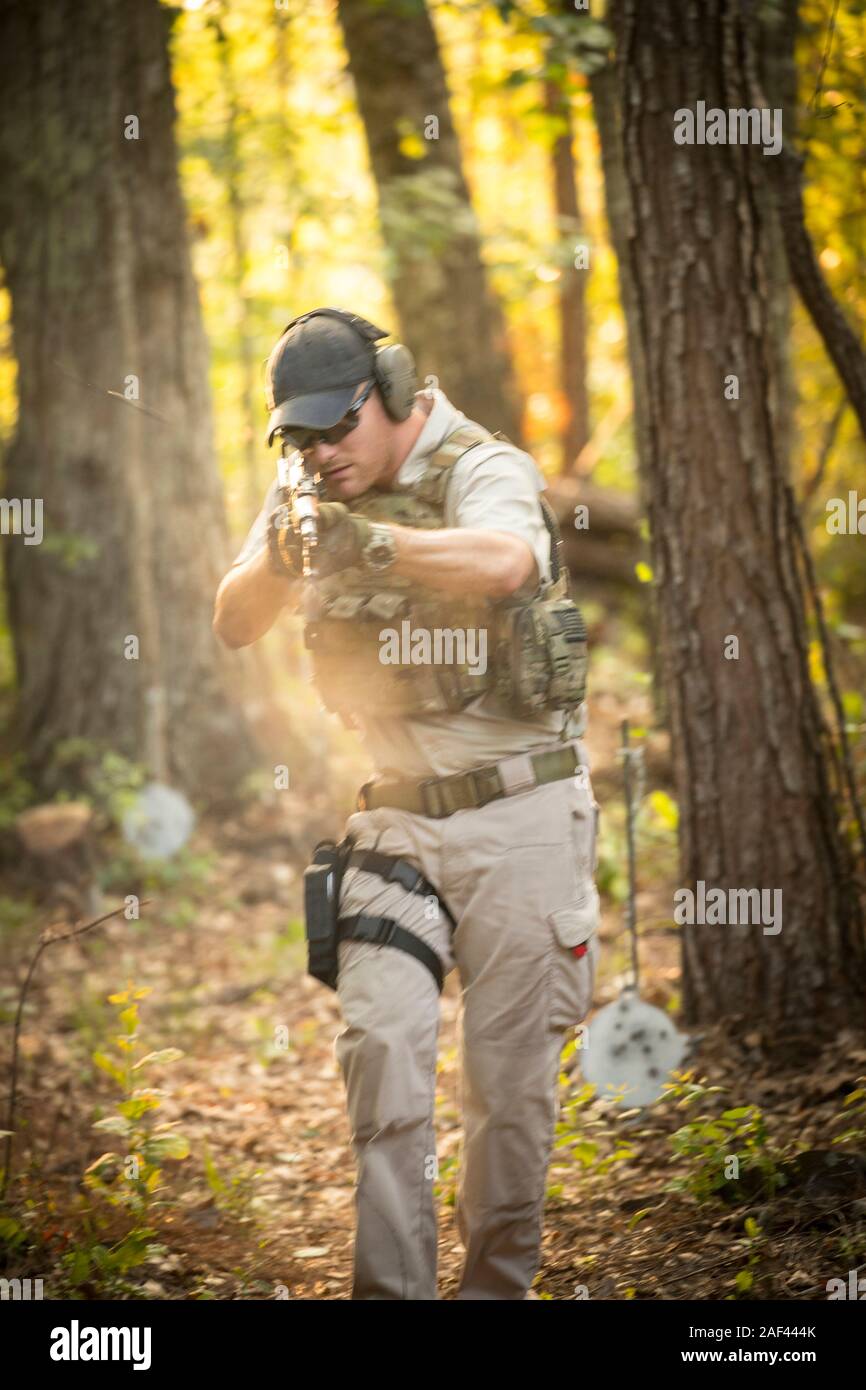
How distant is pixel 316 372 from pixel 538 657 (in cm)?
90

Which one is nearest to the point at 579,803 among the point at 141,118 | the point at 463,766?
the point at 463,766

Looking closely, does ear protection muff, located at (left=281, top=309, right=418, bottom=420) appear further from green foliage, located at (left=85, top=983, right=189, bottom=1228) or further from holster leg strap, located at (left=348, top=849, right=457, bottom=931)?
green foliage, located at (left=85, top=983, right=189, bottom=1228)

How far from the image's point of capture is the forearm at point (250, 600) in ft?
11.1

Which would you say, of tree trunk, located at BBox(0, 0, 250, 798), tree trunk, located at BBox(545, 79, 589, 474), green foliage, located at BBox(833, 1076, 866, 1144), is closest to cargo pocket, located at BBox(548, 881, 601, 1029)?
green foliage, located at BBox(833, 1076, 866, 1144)

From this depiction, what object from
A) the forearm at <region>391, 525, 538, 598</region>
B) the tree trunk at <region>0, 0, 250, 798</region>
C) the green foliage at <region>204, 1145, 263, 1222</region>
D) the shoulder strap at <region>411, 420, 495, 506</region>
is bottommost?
the green foliage at <region>204, 1145, 263, 1222</region>

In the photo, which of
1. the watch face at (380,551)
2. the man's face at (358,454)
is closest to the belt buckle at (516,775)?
the watch face at (380,551)

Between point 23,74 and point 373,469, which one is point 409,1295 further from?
point 23,74

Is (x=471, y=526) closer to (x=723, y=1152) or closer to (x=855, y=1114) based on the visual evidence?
(x=723, y=1152)

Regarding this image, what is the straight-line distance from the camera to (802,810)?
4.63 m

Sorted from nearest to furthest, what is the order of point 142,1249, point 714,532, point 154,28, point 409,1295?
point 409,1295
point 142,1249
point 714,532
point 154,28

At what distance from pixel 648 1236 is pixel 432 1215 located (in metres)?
0.96

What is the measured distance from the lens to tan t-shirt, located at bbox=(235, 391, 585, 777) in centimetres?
326

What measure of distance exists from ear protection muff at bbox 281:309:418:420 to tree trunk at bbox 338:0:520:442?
6.20 metres

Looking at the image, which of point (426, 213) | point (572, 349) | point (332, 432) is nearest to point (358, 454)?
point (332, 432)
